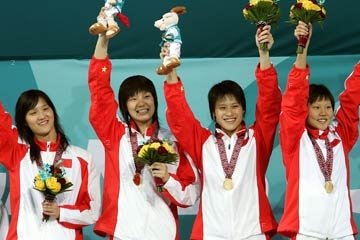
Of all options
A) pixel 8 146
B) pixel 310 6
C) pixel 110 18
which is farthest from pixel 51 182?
pixel 310 6

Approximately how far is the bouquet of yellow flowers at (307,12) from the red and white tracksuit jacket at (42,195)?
1.20 meters

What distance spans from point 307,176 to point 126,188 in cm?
85

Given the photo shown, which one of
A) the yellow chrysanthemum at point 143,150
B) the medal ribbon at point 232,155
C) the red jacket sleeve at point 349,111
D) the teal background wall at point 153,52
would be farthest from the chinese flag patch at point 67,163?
the red jacket sleeve at point 349,111

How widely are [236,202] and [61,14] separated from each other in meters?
1.46

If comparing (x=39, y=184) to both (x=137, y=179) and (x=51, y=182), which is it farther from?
(x=137, y=179)

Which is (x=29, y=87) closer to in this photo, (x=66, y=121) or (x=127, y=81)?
(x=66, y=121)

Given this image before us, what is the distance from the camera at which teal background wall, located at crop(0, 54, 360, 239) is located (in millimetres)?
4801

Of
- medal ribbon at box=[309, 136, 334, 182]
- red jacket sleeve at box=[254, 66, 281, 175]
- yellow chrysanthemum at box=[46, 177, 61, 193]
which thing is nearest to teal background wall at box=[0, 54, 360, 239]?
red jacket sleeve at box=[254, 66, 281, 175]

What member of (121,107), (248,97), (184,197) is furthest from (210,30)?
(184,197)

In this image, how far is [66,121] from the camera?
4.80 meters

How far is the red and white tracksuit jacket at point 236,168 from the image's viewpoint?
3.94 meters

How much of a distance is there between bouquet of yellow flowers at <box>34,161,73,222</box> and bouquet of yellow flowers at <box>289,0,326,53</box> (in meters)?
1.23

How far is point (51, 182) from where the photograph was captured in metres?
3.89

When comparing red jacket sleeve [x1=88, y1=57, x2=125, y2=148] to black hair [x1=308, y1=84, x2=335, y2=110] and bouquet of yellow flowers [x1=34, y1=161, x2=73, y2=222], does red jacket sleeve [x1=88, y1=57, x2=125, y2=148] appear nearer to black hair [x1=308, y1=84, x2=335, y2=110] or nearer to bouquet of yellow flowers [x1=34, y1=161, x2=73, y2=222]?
bouquet of yellow flowers [x1=34, y1=161, x2=73, y2=222]
